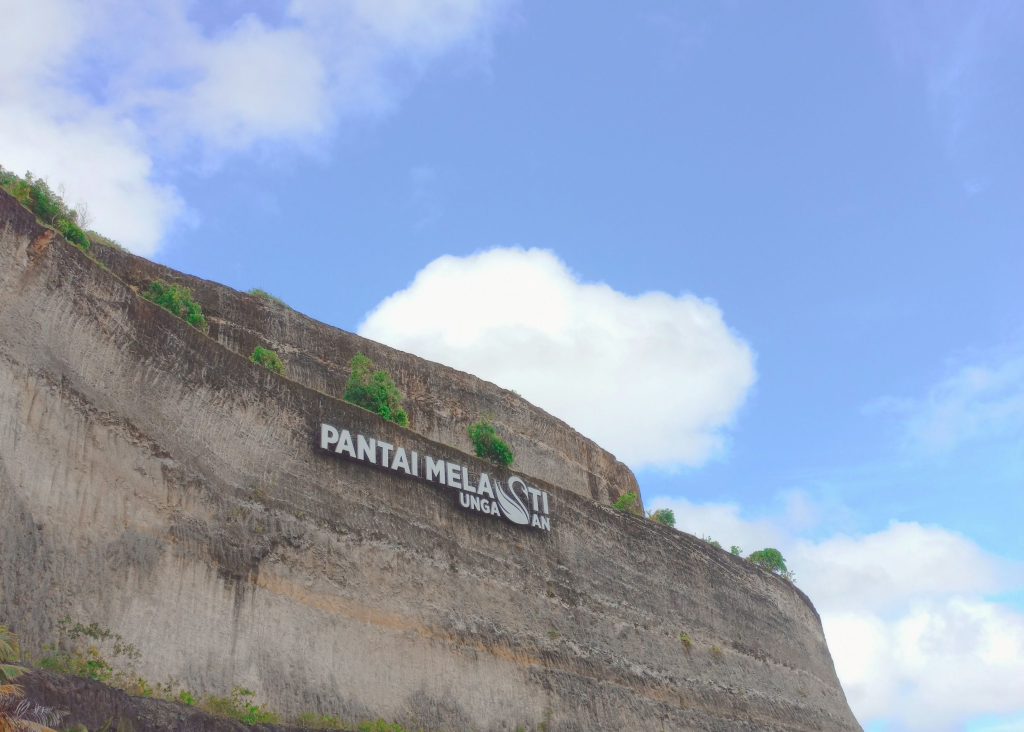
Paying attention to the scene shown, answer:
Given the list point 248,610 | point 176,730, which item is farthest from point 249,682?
point 176,730

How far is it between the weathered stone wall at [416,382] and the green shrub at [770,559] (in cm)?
441

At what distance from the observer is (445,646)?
16625 mm

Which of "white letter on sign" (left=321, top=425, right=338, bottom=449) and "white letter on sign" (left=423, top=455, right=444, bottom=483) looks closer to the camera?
"white letter on sign" (left=321, top=425, right=338, bottom=449)

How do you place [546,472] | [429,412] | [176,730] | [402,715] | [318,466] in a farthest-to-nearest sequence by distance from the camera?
[546,472]
[429,412]
[318,466]
[402,715]
[176,730]

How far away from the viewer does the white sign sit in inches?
677

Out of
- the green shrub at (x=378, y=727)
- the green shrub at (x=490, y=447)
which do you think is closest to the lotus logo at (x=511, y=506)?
the green shrub at (x=490, y=447)

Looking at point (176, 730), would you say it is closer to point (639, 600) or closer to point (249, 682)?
point (249, 682)

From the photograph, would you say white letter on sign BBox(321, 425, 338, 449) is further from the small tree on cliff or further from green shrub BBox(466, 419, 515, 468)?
the small tree on cliff

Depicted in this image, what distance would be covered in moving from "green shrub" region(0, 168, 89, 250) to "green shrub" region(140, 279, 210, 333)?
1630mm

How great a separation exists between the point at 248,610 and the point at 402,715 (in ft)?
10.2

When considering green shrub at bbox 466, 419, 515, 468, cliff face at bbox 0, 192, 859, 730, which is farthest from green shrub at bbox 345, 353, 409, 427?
cliff face at bbox 0, 192, 859, 730

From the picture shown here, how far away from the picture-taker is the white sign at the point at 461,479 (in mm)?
17188

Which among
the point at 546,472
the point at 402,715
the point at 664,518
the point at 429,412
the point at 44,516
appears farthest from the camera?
the point at 664,518

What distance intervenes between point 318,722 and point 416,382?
1265 centimetres
